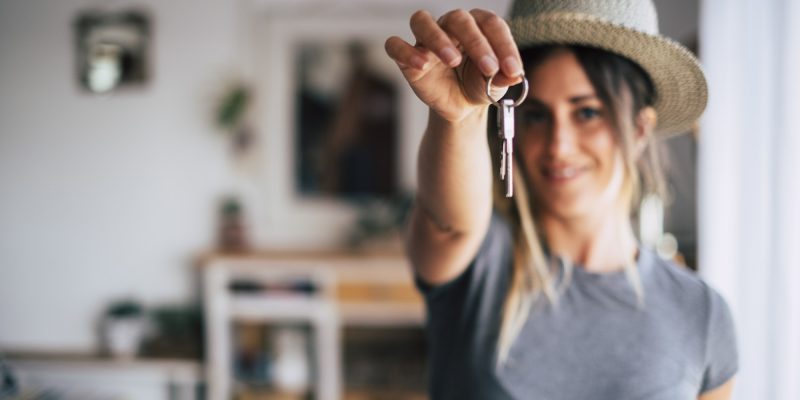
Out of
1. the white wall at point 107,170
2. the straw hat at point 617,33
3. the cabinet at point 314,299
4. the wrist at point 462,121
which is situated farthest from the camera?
the white wall at point 107,170

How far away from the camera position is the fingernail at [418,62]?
1.44ft

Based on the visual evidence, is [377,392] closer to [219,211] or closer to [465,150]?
[219,211]

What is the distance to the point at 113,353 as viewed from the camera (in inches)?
117

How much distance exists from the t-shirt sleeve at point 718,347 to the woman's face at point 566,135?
8.5 inches

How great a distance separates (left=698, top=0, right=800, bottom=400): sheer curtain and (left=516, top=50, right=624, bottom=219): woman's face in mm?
268

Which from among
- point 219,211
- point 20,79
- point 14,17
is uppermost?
point 14,17

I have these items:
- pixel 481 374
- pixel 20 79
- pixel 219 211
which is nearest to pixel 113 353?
pixel 219 211

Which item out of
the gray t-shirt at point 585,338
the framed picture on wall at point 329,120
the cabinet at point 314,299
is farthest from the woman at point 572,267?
the framed picture on wall at point 329,120

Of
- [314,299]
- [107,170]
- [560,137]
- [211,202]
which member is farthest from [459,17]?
[107,170]

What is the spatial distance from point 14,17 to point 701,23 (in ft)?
11.4

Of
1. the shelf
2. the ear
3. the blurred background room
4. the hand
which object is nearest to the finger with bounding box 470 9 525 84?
the hand

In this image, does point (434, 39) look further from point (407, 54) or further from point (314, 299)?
point (314, 299)

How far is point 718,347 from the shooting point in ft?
2.43

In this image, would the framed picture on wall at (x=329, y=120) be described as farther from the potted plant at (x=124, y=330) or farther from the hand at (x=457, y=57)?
the hand at (x=457, y=57)
